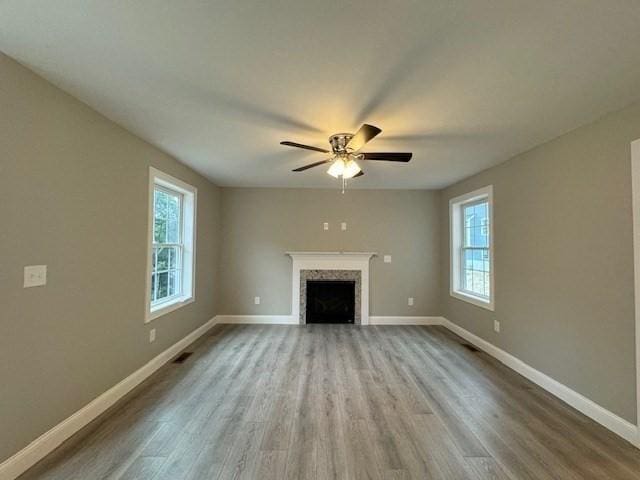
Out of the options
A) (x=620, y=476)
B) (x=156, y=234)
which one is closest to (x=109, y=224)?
(x=156, y=234)

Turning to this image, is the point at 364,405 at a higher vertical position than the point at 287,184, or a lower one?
lower

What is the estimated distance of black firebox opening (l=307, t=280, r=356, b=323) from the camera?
5.20 m

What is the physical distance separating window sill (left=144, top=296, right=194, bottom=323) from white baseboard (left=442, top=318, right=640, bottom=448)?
3.93 metres

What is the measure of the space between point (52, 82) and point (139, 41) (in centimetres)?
89

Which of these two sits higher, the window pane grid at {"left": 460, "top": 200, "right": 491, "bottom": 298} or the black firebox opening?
the window pane grid at {"left": 460, "top": 200, "right": 491, "bottom": 298}

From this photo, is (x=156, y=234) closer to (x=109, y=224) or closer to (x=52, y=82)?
(x=109, y=224)

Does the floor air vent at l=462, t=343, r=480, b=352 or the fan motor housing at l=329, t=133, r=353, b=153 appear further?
the floor air vent at l=462, t=343, r=480, b=352

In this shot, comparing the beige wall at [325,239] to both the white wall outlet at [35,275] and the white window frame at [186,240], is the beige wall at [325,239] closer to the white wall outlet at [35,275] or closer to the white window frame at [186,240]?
the white window frame at [186,240]

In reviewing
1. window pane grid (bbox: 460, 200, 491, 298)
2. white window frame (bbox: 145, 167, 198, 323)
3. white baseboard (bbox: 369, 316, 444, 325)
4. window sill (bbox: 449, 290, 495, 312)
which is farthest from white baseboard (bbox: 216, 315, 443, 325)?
white window frame (bbox: 145, 167, 198, 323)

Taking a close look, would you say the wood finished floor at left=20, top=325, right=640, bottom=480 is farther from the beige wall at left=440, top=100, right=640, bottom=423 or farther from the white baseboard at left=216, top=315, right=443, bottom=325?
the white baseboard at left=216, top=315, right=443, bottom=325

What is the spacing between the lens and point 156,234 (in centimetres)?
353

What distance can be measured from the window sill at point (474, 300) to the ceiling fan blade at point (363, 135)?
111 inches

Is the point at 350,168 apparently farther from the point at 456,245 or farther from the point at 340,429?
the point at 456,245

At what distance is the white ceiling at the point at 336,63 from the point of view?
1312 mm
